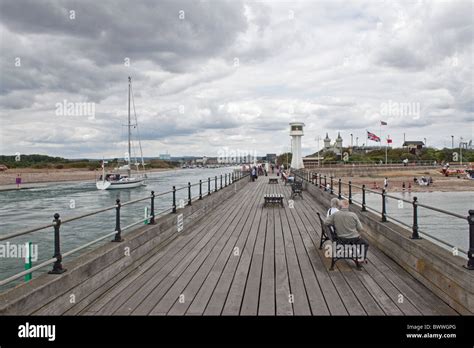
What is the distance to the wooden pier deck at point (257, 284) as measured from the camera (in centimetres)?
439

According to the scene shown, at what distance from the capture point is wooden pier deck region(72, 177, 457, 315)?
4.39m

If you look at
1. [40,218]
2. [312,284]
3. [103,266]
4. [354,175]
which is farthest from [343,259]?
[354,175]

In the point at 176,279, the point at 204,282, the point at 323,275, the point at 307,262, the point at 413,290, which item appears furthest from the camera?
the point at 307,262

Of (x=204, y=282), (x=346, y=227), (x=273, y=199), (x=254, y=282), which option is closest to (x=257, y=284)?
(x=254, y=282)

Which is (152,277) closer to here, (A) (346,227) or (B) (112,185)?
(A) (346,227)

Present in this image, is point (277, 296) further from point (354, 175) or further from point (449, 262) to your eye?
point (354, 175)

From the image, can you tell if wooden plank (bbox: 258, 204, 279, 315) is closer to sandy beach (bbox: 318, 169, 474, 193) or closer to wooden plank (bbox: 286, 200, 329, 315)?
wooden plank (bbox: 286, 200, 329, 315)

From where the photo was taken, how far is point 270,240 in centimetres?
834

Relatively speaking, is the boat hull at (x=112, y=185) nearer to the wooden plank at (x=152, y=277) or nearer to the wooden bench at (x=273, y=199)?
the wooden bench at (x=273, y=199)

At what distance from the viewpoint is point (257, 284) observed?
5.29 meters

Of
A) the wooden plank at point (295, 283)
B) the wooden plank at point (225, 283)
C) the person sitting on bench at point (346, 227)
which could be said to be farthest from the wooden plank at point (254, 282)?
the person sitting on bench at point (346, 227)

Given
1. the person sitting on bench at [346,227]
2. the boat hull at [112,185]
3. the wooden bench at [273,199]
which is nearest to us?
the person sitting on bench at [346,227]

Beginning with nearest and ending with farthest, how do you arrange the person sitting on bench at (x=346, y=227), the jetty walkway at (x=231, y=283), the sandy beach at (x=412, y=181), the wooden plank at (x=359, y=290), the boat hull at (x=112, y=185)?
the jetty walkway at (x=231, y=283)
the wooden plank at (x=359, y=290)
the person sitting on bench at (x=346, y=227)
the sandy beach at (x=412, y=181)
the boat hull at (x=112, y=185)
